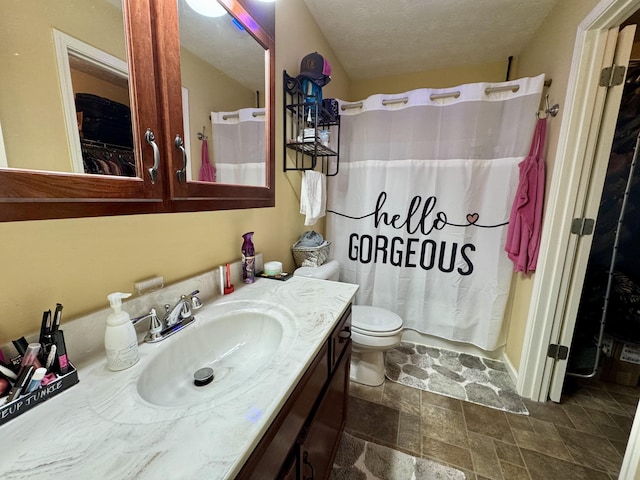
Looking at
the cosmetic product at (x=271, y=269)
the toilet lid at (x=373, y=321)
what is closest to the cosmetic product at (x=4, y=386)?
the cosmetic product at (x=271, y=269)

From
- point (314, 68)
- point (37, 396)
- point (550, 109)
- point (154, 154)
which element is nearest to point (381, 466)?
point (37, 396)

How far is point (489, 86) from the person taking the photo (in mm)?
1682

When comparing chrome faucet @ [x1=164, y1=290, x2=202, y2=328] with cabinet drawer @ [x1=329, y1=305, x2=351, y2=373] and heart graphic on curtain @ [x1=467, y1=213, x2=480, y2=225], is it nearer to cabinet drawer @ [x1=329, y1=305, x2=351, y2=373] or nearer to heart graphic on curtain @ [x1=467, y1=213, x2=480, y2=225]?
cabinet drawer @ [x1=329, y1=305, x2=351, y2=373]

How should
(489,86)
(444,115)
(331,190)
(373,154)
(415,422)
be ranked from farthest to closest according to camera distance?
(331,190) < (373,154) < (444,115) < (489,86) < (415,422)

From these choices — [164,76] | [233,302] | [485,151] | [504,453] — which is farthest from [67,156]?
[485,151]

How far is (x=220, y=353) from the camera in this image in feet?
2.94

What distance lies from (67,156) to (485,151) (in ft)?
6.96

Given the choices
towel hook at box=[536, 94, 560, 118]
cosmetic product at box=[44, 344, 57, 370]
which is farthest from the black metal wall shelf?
towel hook at box=[536, 94, 560, 118]

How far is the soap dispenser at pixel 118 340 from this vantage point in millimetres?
620

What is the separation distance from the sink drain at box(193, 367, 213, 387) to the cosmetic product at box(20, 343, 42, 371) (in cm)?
34

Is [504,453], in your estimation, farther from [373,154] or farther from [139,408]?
[373,154]

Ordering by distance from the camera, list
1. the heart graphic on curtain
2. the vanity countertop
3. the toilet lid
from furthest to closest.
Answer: the heart graphic on curtain, the toilet lid, the vanity countertop

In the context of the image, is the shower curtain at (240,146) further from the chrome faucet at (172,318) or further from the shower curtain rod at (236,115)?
the chrome faucet at (172,318)

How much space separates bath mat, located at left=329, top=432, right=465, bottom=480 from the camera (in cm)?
116
